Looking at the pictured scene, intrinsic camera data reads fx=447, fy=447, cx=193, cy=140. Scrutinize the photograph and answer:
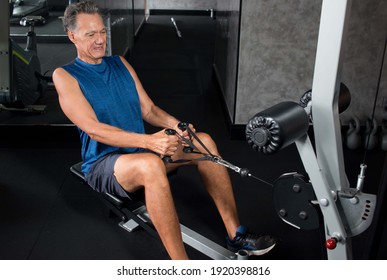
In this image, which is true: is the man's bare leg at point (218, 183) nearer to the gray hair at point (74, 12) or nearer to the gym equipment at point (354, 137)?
the gray hair at point (74, 12)

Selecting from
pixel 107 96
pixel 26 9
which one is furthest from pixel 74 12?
pixel 26 9

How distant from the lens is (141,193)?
70.8 inches

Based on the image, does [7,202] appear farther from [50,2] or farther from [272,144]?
[50,2]

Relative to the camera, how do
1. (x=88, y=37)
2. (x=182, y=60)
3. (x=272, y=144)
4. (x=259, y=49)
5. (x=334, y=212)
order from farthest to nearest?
1. (x=182, y=60)
2. (x=259, y=49)
3. (x=88, y=37)
4. (x=334, y=212)
5. (x=272, y=144)

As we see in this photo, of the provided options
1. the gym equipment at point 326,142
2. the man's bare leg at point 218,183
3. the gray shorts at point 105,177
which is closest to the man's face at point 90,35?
the gray shorts at point 105,177

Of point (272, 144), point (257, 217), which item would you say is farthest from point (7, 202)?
point (272, 144)

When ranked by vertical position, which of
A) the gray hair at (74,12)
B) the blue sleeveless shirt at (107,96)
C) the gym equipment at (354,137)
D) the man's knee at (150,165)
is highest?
the gray hair at (74,12)

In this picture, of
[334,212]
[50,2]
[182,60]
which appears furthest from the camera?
[182,60]

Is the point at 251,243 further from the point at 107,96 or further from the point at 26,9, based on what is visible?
the point at 26,9

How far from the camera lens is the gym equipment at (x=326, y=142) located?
1156mm

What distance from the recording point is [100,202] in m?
2.31

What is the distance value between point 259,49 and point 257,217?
1.16m

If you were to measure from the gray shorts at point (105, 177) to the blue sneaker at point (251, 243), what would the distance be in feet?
1.60

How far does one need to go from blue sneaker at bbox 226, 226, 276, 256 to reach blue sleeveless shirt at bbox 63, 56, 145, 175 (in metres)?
0.57
